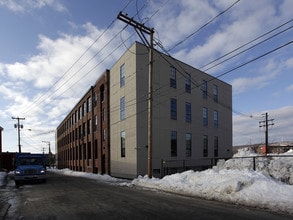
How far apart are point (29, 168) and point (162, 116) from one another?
1416 cm

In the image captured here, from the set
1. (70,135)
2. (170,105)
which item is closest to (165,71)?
(170,105)

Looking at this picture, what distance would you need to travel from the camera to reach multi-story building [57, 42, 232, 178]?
101 ft

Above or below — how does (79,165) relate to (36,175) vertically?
below

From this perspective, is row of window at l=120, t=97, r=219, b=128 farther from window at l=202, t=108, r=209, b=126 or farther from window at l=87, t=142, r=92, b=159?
window at l=87, t=142, r=92, b=159

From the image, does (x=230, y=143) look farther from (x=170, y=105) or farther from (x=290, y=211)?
(x=290, y=211)

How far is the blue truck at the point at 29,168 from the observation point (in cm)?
2538

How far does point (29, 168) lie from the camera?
25781 mm

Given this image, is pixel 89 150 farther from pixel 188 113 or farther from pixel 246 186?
pixel 246 186

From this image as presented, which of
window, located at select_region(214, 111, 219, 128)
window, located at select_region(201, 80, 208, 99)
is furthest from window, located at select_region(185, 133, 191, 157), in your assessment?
window, located at select_region(214, 111, 219, 128)

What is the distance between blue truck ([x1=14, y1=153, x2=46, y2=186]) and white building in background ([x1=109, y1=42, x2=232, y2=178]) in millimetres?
8311

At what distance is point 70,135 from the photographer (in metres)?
67.4

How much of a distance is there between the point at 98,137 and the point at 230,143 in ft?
65.9

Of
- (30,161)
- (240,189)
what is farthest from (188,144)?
(240,189)

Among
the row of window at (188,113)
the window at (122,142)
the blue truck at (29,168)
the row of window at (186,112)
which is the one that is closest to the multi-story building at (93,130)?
the window at (122,142)
